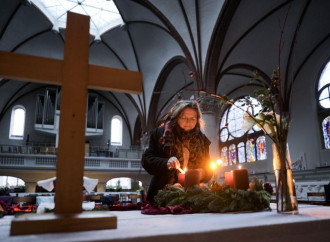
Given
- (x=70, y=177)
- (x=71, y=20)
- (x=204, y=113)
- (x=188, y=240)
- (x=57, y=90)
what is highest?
(x=57, y=90)

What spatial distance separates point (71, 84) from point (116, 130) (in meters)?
22.0

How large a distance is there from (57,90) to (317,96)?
1657 centimetres

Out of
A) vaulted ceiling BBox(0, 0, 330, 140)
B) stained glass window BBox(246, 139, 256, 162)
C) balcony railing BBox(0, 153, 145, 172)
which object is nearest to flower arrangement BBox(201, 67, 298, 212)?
vaulted ceiling BBox(0, 0, 330, 140)

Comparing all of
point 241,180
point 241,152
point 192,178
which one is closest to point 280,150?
point 241,180

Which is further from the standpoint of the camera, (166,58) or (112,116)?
(112,116)

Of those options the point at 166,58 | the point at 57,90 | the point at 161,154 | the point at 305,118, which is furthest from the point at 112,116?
the point at 161,154

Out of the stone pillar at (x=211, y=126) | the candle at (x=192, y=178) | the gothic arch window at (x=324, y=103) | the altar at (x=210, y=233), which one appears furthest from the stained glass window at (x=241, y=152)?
the altar at (x=210, y=233)

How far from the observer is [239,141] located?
1534 centimetres

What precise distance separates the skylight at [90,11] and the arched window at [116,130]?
8.39m

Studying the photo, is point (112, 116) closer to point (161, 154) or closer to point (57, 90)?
point (57, 90)

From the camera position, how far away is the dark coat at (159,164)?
2078 millimetres

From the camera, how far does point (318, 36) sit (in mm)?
11188

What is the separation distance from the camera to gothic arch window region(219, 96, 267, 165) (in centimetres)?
1410

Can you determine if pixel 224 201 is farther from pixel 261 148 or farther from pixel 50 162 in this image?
pixel 50 162
